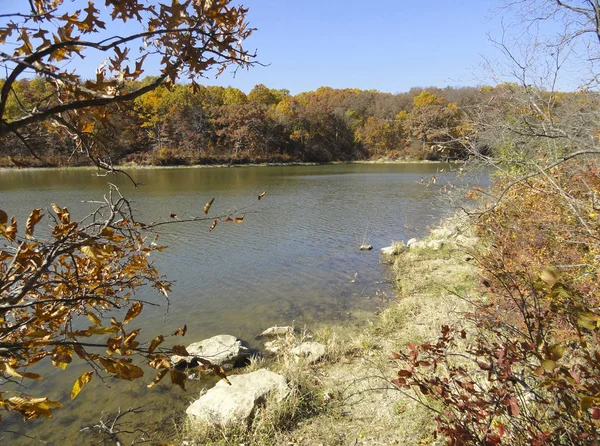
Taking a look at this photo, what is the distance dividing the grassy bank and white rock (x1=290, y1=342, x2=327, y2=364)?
0.12m

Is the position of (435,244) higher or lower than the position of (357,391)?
higher

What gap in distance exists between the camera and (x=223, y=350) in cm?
699

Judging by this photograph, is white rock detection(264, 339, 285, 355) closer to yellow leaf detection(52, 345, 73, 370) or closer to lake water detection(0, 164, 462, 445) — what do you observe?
lake water detection(0, 164, 462, 445)

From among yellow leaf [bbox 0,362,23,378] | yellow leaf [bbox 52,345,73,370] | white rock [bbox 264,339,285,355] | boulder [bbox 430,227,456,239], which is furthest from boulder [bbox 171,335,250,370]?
boulder [bbox 430,227,456,239]

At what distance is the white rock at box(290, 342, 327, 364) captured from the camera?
643 centimetres

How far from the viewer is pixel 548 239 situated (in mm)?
5723

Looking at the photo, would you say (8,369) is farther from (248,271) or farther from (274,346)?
(248,271)

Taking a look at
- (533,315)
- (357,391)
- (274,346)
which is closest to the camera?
(533,315)

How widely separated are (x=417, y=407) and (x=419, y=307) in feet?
12.5

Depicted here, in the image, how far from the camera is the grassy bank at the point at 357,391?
14.5 feet

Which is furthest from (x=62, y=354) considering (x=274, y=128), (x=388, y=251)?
(x=274, y=128)

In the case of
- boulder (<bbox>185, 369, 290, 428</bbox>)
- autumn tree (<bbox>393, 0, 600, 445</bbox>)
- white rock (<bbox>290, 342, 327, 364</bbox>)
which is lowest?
white rock (<bbox>290, 342, 327, 364</bbox>)

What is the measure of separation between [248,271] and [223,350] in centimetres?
529

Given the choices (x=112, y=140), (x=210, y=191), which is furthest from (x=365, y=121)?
(x=112, y=140)
